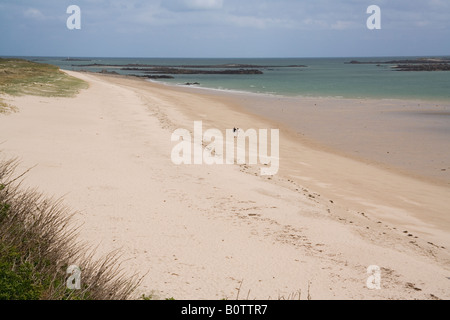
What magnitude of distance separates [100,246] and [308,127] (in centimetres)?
1817

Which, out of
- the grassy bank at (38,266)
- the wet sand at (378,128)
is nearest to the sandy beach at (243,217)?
the grassy bank at (38,266)

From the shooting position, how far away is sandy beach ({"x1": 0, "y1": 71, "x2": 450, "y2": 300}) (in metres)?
6.25

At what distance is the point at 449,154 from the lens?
55.1ft

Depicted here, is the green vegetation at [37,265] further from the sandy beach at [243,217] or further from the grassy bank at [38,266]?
the sandy beach at [243,217]

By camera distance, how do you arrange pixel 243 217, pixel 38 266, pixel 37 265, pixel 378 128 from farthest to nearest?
1. pixel 378 128
2. pixel 243 217
3. pixel 38 266
4. pixel 37 265

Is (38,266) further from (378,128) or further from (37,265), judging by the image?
(378,128)

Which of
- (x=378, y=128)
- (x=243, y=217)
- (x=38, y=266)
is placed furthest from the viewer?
(x=378, y=128)

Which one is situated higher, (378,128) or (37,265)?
(378,128)

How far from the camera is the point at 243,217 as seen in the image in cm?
859

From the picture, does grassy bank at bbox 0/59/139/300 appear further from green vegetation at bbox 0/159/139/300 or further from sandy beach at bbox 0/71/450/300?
sandy beach at bbox 0/71/450/300

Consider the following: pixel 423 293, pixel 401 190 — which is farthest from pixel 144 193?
pixel 401 190

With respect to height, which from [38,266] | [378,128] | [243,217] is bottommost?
[243,217]

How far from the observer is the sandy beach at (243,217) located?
6.25m

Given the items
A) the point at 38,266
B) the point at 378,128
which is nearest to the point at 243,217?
the point at 38,266
